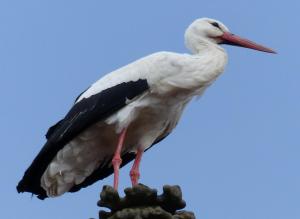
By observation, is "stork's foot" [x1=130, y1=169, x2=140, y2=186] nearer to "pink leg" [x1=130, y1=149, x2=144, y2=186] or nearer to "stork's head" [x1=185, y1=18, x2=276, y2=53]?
"pink leg" [x1=130, y1=149, x2=144, y2=186]

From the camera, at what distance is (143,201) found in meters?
11.0

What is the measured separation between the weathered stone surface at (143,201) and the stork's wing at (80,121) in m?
2.46

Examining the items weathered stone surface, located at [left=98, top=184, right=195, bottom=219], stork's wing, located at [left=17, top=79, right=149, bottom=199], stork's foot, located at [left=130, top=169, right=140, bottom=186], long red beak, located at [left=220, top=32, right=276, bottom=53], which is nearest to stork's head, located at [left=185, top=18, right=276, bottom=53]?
long red beak, located at [left=220, top=32, right=276, bottom=53]

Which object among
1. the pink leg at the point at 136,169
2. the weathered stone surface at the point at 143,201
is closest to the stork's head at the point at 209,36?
the pink leg at the point at 136,169

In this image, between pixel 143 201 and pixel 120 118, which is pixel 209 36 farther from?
pixel 143 201

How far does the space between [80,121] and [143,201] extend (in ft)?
8.98

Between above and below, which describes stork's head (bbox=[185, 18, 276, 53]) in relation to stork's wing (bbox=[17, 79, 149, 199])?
above

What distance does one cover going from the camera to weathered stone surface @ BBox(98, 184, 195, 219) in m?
11.0

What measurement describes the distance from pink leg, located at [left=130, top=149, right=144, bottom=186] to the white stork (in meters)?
0.01

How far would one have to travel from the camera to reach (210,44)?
14250 millimetres

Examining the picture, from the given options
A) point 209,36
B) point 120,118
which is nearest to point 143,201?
point 120,118

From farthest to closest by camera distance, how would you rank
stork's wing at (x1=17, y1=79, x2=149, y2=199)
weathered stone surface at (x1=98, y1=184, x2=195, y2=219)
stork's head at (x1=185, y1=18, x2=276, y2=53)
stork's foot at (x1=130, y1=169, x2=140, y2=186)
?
stork's head at (x1=185, y1=18, x2=276, y2=53) → stork's foot at (x1=130, y1=169, x2=140, y2=186) → stork's wing at (x1=17, y1=79, x2=149, y2=199) → weathered stone surface at (x1=98, y1=184, x2=195, y2=219)

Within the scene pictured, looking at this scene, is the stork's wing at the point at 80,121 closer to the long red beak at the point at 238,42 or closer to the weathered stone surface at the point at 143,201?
the long red beak at the point at 238,42

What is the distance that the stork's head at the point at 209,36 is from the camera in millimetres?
14324
